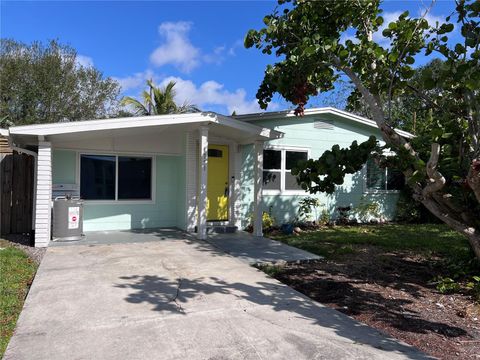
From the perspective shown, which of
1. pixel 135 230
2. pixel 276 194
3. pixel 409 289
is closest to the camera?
pixel 409 289

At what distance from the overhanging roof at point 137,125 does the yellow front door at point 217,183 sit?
1350 millimetres

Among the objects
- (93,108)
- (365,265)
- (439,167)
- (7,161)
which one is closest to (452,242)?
(365,265)

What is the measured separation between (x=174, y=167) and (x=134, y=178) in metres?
1.12

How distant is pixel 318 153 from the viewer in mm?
11875

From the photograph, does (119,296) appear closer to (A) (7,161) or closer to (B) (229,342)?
(B) (229,342)

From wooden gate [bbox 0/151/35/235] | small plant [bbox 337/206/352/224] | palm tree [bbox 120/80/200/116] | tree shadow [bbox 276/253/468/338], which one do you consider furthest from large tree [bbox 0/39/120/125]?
tree shadow [bbox 276/253/468/338]

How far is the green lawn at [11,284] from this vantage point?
13.1 feet

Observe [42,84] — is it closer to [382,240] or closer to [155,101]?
[155,101]

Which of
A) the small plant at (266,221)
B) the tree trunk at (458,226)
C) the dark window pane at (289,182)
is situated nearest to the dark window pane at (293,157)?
the dark window pane at (289,182)

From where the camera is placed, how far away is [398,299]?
506 centimetres

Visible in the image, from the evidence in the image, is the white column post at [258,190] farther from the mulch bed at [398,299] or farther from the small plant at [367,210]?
the small plant at [367,210]

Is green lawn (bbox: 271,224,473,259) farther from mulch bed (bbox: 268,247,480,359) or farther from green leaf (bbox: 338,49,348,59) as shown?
green leaf (bbox: 338,49,348,59)

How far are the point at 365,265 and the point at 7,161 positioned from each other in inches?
335

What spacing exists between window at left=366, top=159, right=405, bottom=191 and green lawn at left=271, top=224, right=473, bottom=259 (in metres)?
1.99
